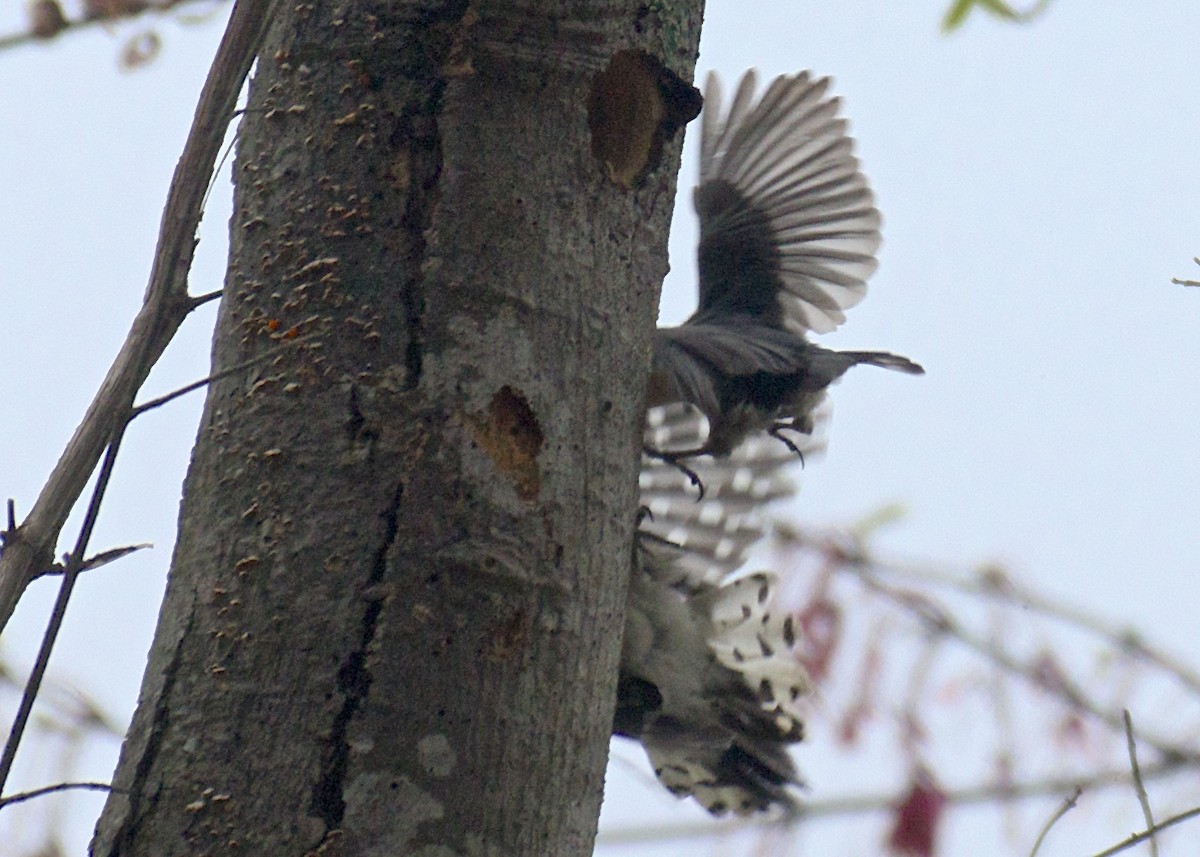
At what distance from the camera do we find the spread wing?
3.25m

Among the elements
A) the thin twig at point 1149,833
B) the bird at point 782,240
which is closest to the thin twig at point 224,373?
the thin twig at point 1149,833

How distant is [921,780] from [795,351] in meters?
0.93

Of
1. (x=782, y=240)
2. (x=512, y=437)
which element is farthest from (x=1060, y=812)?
(x=782, y=240)

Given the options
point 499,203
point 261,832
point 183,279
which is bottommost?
point 261,832

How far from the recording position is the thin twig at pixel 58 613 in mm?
1138

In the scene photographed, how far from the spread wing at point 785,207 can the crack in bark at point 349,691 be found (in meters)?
1.92

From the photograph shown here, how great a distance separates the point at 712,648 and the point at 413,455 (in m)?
1.68

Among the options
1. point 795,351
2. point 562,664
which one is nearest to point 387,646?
point 562,664

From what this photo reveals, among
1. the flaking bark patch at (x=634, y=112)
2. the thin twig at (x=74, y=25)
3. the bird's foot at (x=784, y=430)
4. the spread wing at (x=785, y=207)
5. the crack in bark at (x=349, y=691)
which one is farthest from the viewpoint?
the spread wing at (x=785, y=207)

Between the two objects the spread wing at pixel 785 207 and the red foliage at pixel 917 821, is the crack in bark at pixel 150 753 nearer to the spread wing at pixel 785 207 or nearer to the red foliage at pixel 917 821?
the red foliage at pixel 917 821

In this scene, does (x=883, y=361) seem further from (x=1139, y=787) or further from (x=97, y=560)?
(x=97, y=560)

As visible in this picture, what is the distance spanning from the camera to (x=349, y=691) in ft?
4.33

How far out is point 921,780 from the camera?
8.25 feet

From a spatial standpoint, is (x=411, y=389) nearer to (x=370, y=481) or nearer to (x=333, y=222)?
(x=370, y=481)
